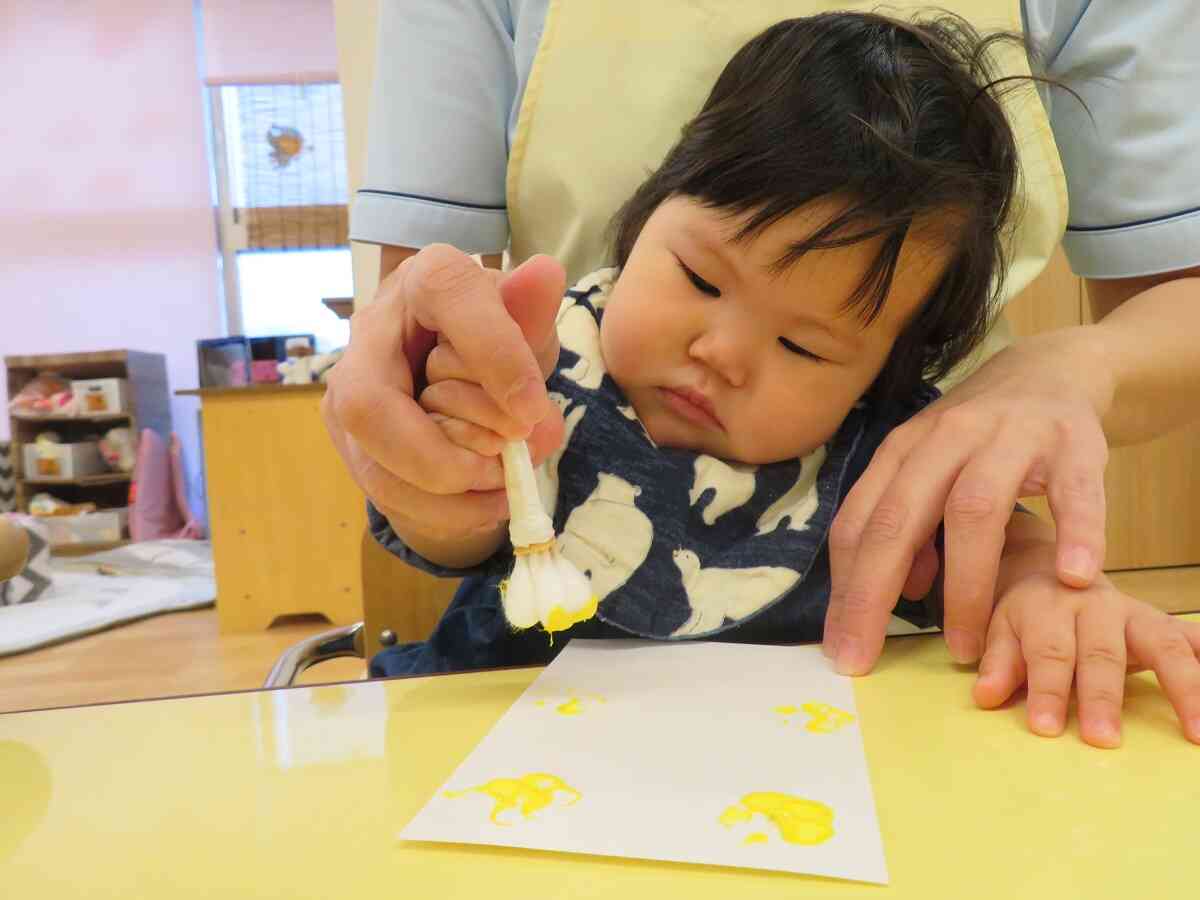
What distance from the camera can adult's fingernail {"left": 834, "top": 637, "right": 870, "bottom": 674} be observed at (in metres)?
0.44

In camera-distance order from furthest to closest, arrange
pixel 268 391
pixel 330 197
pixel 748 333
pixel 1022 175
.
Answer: pixel 330 197
pixel 268 391
pixel 1022 175
pixel 748 333

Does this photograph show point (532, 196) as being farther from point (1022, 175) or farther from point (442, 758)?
point (442, 758)

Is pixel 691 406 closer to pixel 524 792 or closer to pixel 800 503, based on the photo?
pixel 800 503

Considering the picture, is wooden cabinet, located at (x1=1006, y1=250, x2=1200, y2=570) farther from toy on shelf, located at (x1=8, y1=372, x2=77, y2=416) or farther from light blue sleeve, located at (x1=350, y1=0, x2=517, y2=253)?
toy on shelf, located at (x1=8, y1=372, x2=77, y2=416)

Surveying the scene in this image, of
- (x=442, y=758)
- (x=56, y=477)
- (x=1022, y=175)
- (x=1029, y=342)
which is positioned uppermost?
(x=1022, y=175)

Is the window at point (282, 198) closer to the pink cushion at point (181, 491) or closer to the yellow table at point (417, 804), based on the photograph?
the pink cushion at point (181, 491)

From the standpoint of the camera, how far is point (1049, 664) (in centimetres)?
38

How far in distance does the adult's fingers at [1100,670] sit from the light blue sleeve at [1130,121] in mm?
465

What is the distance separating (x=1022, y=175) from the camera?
711mm

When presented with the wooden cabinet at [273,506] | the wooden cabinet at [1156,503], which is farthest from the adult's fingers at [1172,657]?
the wooden cabinet at [1156,503]

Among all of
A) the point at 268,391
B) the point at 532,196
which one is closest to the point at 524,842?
the point at 532,196

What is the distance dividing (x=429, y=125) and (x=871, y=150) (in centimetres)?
39

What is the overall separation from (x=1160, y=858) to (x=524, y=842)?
0.61ft

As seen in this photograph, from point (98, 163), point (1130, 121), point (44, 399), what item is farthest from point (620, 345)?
point (98, 163)
